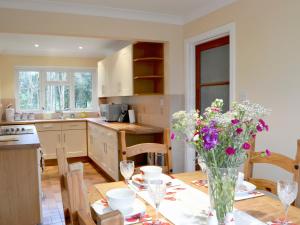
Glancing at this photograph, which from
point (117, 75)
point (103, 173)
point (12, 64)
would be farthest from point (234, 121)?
point (12, 64)

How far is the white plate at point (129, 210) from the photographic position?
1.34 m

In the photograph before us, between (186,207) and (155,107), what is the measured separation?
280 centimetres

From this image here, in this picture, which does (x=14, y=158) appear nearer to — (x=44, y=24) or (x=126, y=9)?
(x=44, y=24)

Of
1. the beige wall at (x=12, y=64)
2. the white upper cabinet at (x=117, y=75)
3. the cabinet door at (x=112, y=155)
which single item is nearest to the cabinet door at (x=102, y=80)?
the white upper cabinet at (x=117, y=75)

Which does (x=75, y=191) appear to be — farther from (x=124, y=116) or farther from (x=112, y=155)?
(x=124, y=116)

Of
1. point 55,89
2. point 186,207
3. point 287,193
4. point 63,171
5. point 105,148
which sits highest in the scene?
point 55,89

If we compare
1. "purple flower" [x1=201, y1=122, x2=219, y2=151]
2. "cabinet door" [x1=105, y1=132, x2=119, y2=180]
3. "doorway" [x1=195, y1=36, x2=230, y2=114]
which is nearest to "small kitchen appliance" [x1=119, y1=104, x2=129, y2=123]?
"cabinet door" [x1=105, y1=132, x2=119, y2=180]

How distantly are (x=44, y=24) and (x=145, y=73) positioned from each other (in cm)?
169

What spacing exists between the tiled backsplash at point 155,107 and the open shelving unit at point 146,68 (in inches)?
6.4

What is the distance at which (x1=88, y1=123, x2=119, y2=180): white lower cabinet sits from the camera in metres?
3.97

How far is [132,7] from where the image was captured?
3.25m

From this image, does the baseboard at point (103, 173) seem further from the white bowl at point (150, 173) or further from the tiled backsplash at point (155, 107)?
the white bowl at point (150, 173)

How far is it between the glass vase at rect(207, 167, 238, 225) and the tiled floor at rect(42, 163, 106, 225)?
1598 mm

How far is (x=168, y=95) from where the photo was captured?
3.72 metres
